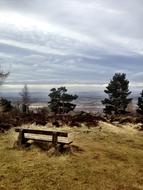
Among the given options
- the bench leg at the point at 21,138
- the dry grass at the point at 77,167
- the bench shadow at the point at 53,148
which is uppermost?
the bench leg at the point at 21,138

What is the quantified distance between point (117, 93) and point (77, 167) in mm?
60390

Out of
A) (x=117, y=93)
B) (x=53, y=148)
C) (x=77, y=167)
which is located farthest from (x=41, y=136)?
(x=117, y=93)

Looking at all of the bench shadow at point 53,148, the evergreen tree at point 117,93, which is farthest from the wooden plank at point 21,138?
the evergreen tree at point 117,93

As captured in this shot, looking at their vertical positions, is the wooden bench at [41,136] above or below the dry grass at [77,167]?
above

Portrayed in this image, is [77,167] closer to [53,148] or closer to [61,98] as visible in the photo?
[53,148]

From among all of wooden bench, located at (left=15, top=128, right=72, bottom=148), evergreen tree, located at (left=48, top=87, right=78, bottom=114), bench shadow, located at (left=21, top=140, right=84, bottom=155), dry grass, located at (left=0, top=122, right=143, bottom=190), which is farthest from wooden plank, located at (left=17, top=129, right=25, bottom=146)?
evergreen tree, located at (left=48, top=87, right=78, bottom=114)

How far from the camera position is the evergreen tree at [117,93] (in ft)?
238

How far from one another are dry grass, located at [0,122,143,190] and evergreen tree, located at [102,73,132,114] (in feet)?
A: 177

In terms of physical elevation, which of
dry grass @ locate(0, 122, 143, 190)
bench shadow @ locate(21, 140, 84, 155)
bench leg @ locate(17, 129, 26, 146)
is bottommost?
dry grass @ locate(0, 122, 143, 190)

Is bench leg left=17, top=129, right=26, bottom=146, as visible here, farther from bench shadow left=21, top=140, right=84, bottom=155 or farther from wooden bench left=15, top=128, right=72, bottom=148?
bench shadow left=21, top=140, right=84, bottom=155

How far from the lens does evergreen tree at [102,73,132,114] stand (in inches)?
2857

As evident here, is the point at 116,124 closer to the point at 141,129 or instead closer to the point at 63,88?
the point at 141,129

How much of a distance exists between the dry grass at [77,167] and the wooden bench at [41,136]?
53 cm

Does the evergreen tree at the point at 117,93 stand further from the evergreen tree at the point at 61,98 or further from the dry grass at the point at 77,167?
the dry grass at the point at 77,167
